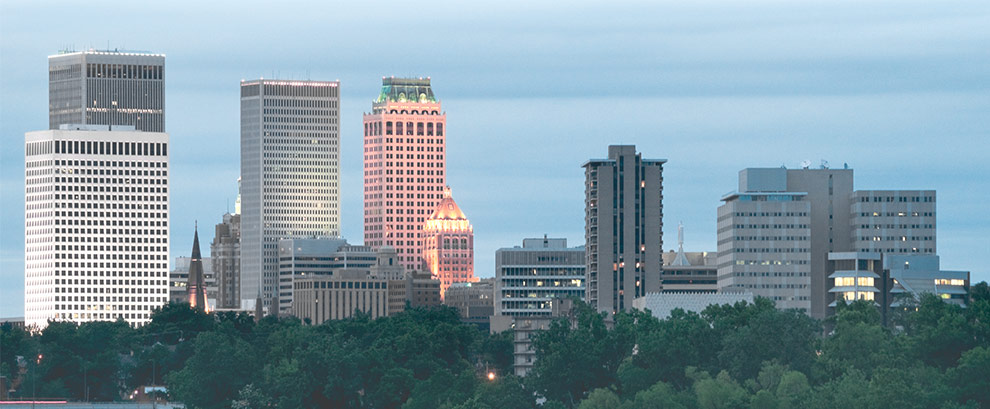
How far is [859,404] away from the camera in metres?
195

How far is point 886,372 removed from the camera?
199m

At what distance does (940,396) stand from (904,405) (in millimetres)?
6097

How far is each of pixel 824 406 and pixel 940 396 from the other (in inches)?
361

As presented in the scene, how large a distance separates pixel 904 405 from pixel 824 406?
7770 millimetres

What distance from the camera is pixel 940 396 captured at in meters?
199

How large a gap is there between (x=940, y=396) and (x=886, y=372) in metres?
4.68

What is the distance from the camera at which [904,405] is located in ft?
637

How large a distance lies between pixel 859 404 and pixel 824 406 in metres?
4.90

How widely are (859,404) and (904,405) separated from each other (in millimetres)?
3502

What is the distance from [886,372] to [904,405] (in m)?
5.40

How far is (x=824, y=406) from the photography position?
655 ft
